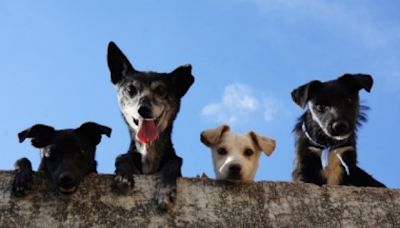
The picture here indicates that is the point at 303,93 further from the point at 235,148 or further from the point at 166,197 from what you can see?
the point at 166,197

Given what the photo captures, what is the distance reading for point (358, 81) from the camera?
7297mm

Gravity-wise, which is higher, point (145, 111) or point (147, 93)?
point (147, 93)

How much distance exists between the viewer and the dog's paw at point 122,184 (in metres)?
5.43

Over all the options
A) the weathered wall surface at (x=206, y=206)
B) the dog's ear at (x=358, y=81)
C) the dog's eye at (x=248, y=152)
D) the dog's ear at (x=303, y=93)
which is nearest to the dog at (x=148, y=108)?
the weathered wall surface at (x=206, y=206)

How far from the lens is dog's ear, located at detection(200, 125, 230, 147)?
263 inches

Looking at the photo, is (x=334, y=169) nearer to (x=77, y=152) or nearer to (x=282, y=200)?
(x=282, y=200)

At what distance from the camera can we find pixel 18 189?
17.3ft

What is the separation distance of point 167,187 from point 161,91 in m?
1.70

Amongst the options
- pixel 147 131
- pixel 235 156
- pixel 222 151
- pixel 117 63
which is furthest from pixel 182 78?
pixel 235 156

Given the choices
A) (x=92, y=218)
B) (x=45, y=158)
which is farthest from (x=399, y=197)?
(x=45, y=158)

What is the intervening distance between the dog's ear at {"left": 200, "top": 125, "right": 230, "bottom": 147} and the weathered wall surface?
107 cm

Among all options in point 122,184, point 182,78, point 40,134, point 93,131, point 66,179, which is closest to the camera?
point 66,179

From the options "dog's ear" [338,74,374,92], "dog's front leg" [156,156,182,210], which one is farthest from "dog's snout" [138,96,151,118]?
"dog's ear" [338,74,374,92]

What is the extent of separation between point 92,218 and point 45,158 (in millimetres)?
909
